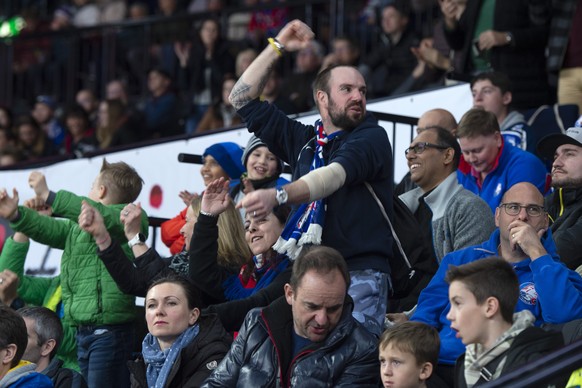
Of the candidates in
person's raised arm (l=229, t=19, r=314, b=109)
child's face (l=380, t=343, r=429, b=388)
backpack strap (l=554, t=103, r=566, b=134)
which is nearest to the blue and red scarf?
person's raised arm (l=229, t=19, r=314, b=109)

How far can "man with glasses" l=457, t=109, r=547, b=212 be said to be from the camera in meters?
8.52

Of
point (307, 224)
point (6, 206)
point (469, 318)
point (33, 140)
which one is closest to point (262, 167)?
point (6, 206)

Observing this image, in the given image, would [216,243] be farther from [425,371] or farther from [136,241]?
[425,371]

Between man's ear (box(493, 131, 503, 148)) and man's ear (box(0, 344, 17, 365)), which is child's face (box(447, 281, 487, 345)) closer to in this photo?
man's ear (box(0, 344, 17, 365))

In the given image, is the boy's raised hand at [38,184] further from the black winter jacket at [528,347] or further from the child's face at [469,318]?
the black winter jacket at [528,347]

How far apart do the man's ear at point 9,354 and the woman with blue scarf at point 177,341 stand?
71 cm

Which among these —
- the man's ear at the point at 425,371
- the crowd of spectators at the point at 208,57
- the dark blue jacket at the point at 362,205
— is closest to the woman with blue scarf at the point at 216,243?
the dark blue jacket at the point at 362,205

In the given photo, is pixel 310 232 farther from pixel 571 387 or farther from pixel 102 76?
pixel 102 76

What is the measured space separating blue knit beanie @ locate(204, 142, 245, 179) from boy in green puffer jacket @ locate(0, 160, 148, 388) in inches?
33.8

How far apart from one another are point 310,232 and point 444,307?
33.0 inches

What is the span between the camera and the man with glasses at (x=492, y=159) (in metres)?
8.52

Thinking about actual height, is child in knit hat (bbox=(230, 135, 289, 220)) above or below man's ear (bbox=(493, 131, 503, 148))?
below

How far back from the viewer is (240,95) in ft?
23.3

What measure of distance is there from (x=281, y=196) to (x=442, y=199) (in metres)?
2.23
